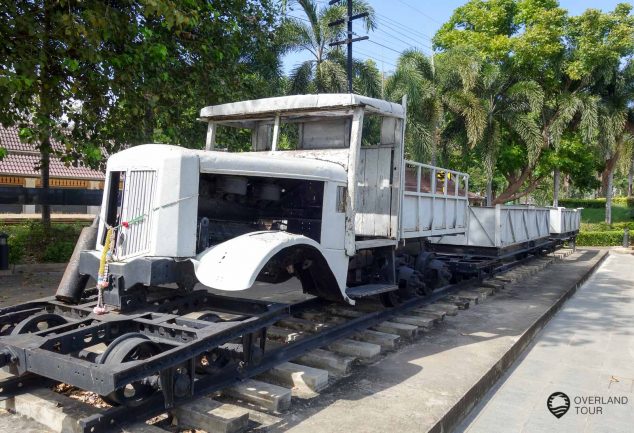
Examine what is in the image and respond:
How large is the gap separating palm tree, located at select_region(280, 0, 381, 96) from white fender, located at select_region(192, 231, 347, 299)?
1467 centimetres

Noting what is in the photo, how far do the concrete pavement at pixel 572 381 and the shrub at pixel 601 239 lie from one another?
18009mm

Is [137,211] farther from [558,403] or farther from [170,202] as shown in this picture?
[558,403]

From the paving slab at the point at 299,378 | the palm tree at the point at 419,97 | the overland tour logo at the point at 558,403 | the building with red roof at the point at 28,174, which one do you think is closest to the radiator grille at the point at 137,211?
the paving slab at the point at 299,378

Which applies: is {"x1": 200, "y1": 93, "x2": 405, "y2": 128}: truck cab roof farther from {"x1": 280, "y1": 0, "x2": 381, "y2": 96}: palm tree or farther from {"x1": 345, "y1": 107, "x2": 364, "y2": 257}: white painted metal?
{"x1": 280, "y1": 0, "x2": 381, "y2": 96}: palm tree

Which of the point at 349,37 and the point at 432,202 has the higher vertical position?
the point at 349,37

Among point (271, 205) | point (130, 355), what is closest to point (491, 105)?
point (271, 205)

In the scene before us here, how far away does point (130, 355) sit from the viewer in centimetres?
341

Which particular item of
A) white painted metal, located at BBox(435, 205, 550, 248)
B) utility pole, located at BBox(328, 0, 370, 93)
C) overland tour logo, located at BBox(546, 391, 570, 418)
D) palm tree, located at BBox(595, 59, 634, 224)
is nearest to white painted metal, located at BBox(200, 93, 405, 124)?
overland tour logo, located at BBox(546, 391, 570, 418)

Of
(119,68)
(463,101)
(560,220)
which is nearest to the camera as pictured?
(119,68)

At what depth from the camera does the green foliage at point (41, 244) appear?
1127 centimetres

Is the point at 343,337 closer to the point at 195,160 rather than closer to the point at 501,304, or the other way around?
the point at 195,160

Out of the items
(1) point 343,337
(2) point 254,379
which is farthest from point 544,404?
(2) point 254,379

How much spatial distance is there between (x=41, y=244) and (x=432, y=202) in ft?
30.1

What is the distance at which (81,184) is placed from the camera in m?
26.3
